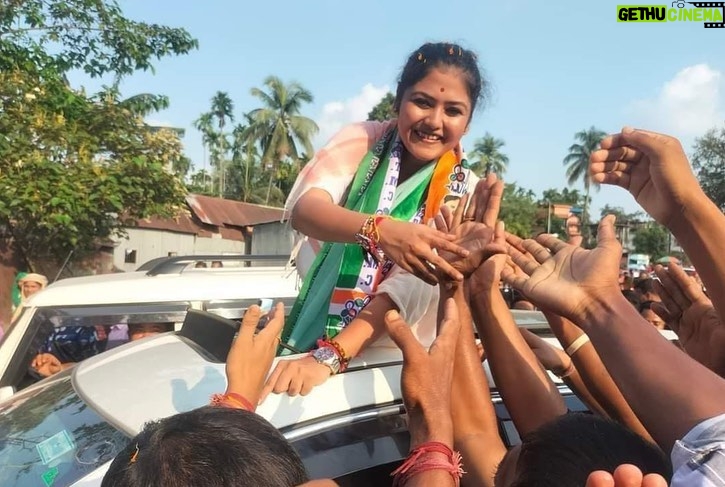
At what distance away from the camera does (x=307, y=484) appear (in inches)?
39.3

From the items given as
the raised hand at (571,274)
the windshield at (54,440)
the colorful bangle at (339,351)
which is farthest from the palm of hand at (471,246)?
the windshield at (54,440)

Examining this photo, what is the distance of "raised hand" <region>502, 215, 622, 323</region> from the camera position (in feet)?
4.07

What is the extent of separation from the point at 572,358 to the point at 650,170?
0.61 m

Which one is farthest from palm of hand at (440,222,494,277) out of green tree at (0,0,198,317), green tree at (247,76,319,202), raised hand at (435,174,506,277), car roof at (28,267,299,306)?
green tree at (247,76,319,202)

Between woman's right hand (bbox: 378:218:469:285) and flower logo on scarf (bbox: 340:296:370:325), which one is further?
flower logo on scarf (bbox: 340:296:370:325)

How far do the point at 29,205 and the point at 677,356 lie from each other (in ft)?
26.2

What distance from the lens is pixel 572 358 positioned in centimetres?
179

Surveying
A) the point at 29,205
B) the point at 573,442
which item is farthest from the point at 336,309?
the point at 29,205

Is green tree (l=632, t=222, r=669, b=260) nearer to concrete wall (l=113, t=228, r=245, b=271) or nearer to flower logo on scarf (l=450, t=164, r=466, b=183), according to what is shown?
concrete wall (l=113, t=228, r=245, b=271)

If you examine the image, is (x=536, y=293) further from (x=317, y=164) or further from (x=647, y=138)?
(x=317, y=164)

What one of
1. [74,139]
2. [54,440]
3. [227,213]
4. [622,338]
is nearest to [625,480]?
[622,338]

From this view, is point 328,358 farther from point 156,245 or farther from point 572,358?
point 156,245

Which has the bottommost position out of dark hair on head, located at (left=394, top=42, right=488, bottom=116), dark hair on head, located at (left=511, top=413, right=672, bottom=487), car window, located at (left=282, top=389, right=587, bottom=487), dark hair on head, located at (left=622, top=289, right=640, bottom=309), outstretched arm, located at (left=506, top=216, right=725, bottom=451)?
dark hair on head, located at (left=622, top=289, right=640, bottom=309)

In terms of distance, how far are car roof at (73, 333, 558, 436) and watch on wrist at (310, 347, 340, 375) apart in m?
0.03
